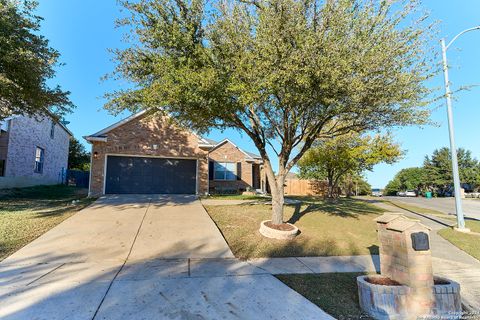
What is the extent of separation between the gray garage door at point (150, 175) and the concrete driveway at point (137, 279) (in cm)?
709

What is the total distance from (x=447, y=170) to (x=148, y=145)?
49.1 metres

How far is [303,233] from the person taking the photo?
8.97 meters

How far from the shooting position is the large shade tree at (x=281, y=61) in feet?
21.8

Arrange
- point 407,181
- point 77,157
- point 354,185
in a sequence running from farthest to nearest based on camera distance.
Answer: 1. point 407,181
2. point 354,185
3. point 77,157

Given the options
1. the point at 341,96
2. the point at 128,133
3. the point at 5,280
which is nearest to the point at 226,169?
the point at 128,133

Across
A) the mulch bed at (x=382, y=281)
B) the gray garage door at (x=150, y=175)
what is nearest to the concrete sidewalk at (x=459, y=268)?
the mulch bed at (x=382, y=281)

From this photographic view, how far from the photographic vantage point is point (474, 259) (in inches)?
296

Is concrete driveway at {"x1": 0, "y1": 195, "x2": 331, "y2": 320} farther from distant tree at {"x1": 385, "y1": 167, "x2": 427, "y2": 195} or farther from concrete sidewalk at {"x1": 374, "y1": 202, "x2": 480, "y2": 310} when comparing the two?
distant tree at {"x1": 385, "y1": 167, "x2": 427, "y2": 195}

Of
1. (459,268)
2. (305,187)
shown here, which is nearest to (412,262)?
(459,268)

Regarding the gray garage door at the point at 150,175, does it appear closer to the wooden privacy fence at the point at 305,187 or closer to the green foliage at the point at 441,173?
the wooden privacy fence at the point at 305,187

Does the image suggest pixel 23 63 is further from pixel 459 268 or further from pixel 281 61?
pixel 459 268

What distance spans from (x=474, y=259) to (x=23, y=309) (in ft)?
31.9

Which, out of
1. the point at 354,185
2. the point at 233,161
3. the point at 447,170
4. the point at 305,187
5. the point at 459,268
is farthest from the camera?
the point at 447,170

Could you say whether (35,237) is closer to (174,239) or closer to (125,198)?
(174,239)
